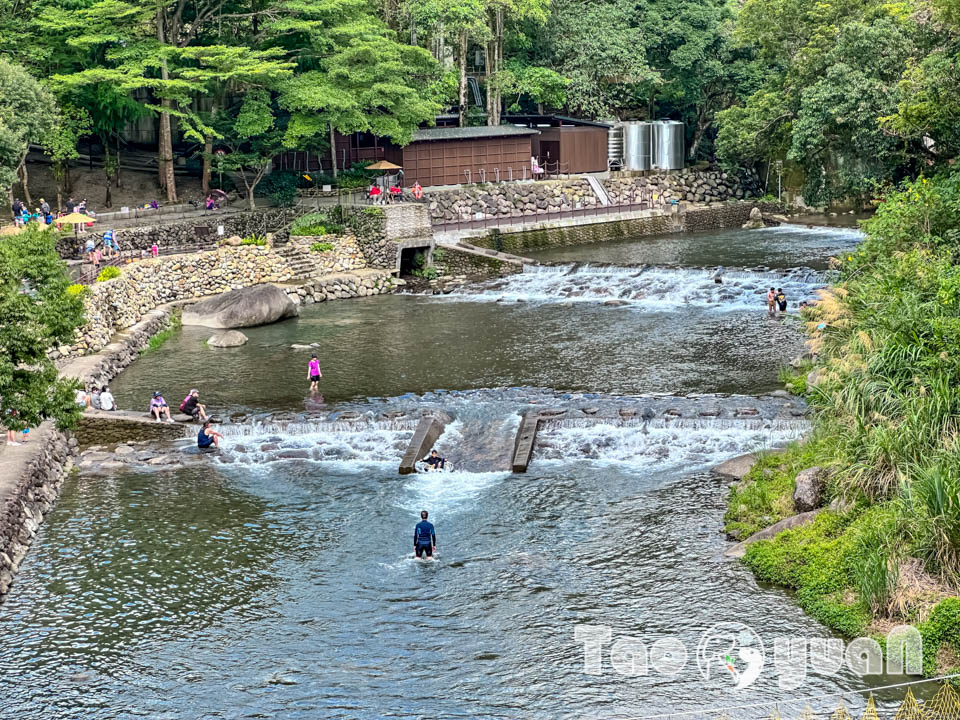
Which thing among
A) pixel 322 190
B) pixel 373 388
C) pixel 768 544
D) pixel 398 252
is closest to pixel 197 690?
pixel 768 544

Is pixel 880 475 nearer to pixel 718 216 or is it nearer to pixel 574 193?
pixel 718 216

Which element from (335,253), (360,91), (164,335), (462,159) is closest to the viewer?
(164,335)

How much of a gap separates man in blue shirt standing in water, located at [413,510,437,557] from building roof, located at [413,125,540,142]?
49.6 metres

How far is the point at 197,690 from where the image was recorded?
23.6 metres

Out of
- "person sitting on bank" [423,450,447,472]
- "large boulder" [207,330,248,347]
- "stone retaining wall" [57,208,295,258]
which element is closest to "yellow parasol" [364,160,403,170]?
"stone retaining wall" [57,208,295,258]

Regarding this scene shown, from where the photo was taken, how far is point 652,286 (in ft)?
194

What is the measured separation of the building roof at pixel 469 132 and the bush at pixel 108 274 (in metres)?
26.6

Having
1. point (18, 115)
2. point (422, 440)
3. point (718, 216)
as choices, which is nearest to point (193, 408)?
point (422, 440)

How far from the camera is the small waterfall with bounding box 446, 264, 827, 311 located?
56.5 meters

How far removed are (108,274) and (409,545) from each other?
28.6 metres

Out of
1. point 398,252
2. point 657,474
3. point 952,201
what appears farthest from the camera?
point 398,252

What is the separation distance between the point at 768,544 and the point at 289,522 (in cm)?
1227

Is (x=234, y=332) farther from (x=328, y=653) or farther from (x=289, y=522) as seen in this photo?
(x=328, y=653)

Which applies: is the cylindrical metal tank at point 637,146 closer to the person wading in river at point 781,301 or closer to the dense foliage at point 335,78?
the dense foliage at point 335,78
